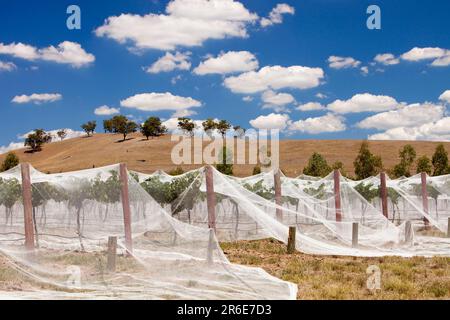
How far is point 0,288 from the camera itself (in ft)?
27.0

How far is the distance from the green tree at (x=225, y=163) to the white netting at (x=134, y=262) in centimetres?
1818

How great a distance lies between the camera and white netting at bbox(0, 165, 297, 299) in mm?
7887

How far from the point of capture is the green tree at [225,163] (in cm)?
3206

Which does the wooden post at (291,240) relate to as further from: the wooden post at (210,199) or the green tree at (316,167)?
the green tree at (316,167)

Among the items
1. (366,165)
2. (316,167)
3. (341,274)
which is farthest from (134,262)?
(366,165)

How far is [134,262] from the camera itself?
975 cm

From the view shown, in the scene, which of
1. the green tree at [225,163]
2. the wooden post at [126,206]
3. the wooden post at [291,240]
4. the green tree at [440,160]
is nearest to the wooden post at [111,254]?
the wooden post at [126,206]

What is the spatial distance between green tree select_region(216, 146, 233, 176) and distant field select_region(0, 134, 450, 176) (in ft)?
93.0

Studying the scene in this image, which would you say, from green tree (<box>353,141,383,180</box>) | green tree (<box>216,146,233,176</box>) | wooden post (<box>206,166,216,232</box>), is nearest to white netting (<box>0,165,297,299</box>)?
wooden post (<box>206,166,216,232</box>)

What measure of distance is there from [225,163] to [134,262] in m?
21.9

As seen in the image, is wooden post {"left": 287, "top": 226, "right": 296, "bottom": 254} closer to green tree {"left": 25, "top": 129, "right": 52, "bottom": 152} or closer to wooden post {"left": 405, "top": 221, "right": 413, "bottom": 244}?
wooden post {"left": 405, "top": 221, "right": 413, "bottom": 244}

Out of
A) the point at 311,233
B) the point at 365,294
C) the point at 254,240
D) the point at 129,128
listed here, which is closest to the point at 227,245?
the point at 254,240

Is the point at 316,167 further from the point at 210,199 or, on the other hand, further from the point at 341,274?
the point at 341,274
